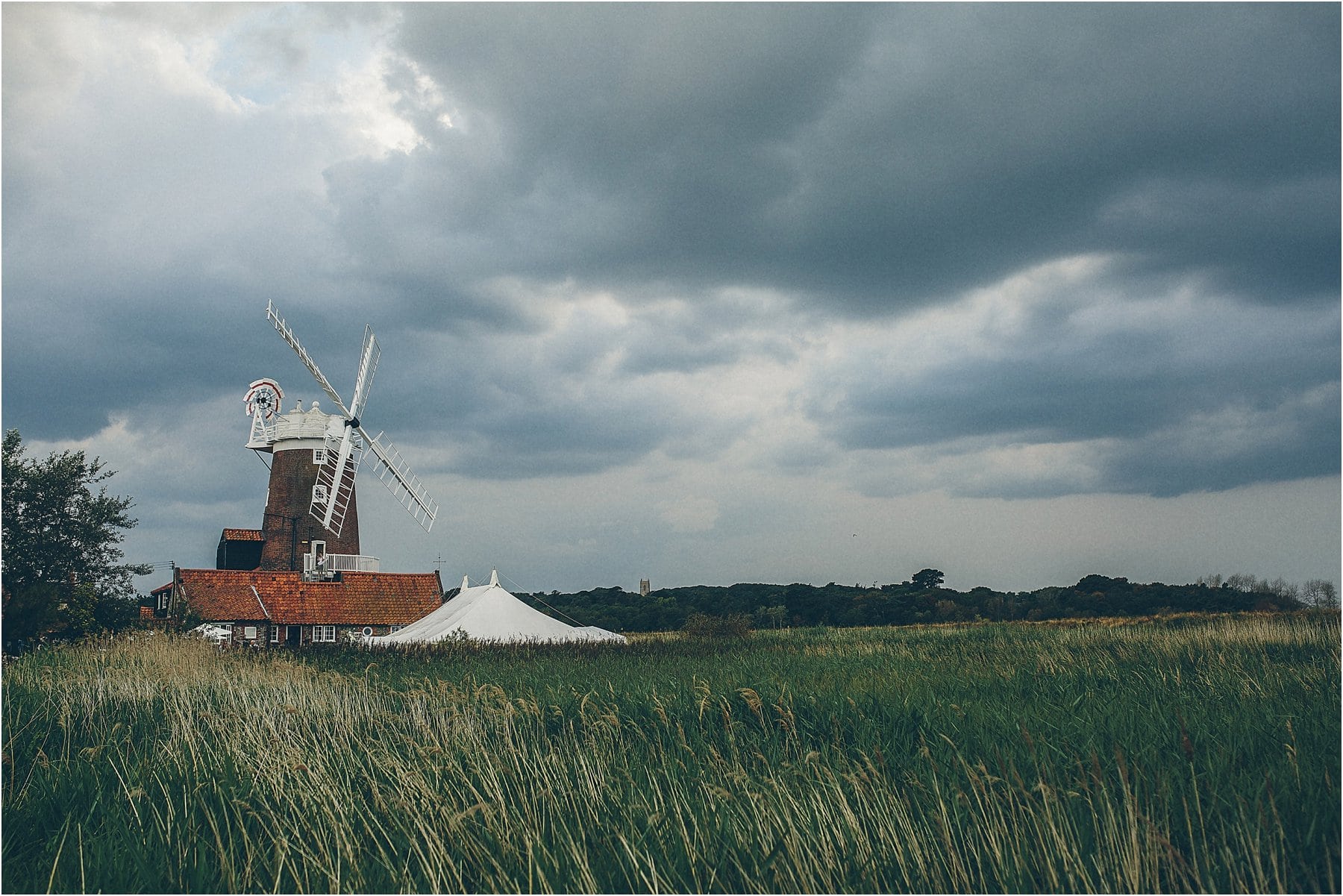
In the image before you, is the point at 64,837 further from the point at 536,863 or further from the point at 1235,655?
the point at 1235,655

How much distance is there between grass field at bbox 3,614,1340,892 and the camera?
405cm

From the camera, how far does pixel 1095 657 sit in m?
13.2

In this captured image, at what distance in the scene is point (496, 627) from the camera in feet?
91.7

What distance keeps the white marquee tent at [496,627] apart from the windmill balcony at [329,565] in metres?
16.5

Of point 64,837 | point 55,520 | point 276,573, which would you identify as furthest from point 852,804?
point 276,573

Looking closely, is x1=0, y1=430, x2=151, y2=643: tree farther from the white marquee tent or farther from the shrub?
the shrub

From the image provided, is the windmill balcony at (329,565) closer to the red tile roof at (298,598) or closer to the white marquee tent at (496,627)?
the red tile roof at (298,598)

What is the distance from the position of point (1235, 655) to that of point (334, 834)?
470 inches

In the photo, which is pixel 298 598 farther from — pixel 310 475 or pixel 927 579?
pixel 927 579

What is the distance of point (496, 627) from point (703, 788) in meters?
24.1

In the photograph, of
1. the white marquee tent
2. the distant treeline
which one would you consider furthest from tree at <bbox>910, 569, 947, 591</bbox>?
the white marquee tent

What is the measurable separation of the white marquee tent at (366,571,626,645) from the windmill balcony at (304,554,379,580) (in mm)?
16533

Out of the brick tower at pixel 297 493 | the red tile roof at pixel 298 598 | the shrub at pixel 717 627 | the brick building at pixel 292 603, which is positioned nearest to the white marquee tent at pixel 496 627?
the shrub at pixel 717 627

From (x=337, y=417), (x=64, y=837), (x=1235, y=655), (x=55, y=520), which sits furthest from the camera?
(x=337, y=417)
